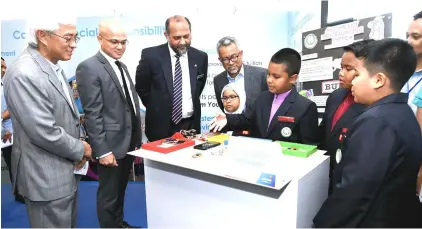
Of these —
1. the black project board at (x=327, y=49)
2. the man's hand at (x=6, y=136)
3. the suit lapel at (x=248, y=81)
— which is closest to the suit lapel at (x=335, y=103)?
the suit lapel at (x=248, y=81)

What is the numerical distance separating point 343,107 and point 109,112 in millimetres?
1584

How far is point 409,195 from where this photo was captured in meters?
1.16

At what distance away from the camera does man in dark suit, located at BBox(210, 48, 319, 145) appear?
1767mm

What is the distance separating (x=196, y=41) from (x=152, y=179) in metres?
2.35

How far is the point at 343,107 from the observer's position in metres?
1.67

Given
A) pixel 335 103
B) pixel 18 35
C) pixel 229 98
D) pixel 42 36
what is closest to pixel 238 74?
pixel 229 98

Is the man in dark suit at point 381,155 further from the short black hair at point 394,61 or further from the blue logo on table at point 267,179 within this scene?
the blue logo on table at point 267,179

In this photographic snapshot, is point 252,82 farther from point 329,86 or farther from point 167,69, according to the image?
point 329,86

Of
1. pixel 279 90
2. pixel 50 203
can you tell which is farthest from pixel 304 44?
pixel 50 203

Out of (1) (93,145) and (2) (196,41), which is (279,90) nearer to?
(1) (93,145)

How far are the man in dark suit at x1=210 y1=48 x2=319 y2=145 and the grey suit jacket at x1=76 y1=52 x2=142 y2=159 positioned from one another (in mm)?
1021

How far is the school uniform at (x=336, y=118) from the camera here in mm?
1593

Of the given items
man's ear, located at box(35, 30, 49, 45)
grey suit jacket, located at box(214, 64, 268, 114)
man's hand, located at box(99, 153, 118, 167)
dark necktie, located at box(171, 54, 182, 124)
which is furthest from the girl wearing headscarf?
man's ear, located at box(35, 30, 49, 45)

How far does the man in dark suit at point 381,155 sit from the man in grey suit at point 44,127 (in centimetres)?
134
